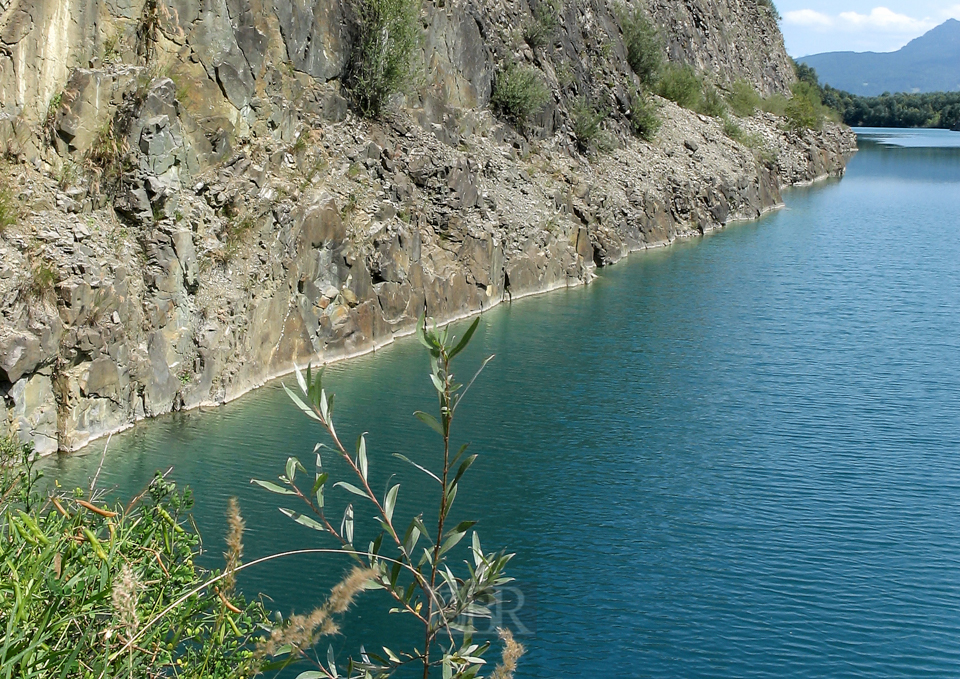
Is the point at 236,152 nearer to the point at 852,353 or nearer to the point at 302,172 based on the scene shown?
the point at 302,172

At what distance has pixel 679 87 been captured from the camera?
48656mm

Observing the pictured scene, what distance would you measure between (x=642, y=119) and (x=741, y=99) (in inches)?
781

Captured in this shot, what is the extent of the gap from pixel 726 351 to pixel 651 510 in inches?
396

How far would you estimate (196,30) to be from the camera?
19.6 m

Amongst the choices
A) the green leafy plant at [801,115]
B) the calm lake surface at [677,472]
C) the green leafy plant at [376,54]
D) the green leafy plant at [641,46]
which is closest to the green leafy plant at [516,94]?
the green leafy plant at [376,54]

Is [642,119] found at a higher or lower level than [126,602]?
higher

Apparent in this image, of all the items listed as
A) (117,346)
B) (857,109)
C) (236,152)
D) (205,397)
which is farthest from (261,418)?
(857,109)

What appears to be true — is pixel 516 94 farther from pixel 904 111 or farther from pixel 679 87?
pixel 904 111

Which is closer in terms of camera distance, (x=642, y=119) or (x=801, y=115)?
(x=642, y=119)

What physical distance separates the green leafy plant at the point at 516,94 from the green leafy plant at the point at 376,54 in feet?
22.7

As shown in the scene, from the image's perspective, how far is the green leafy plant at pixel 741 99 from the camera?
58.2 metres

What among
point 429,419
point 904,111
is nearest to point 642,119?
point 429,419

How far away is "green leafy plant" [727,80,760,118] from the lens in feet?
191

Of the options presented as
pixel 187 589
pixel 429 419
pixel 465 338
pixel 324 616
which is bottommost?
pixel 187 589
